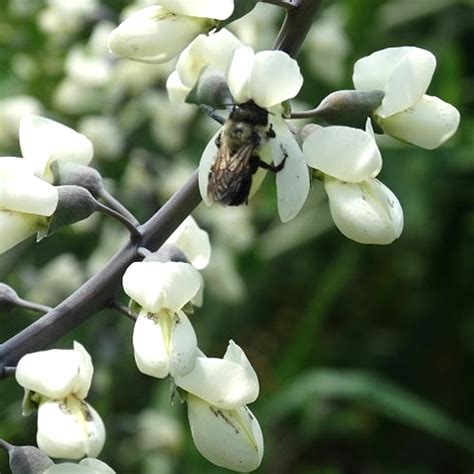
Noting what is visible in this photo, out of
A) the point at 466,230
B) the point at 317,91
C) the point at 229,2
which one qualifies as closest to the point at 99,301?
the point at 229,2

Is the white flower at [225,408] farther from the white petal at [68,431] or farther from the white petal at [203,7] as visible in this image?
the white petal at [203,7]

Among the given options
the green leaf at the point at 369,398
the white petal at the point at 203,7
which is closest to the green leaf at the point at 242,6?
the white petal at the point at 203,7

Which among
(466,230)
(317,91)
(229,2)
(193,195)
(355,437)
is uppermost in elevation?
(229,2)

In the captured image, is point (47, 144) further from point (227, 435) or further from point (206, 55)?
point (227, 435)

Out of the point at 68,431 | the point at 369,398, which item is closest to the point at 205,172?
the point at 68,431

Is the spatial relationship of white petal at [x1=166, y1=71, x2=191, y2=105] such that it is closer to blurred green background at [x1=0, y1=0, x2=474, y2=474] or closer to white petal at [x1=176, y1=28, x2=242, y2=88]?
white petal at [x1=176, y1=28, x2=242, y2=88]

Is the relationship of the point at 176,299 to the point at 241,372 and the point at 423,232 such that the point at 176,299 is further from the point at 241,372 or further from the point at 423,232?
the point at 423,232
